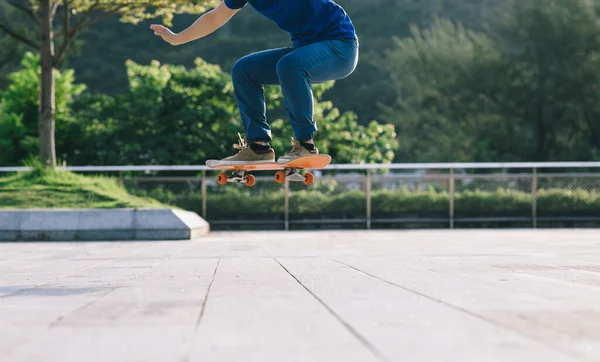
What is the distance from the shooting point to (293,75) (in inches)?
215

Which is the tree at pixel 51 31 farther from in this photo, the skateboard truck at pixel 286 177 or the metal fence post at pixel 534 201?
the skateboard truck at pixel 286 177

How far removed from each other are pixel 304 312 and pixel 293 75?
2629 millimetres

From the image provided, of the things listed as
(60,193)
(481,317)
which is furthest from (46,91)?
(481,317)

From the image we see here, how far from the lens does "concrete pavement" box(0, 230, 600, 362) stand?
7.72ft

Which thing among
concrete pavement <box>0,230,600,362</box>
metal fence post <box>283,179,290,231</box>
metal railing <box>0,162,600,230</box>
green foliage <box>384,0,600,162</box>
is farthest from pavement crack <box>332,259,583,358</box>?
green foliage <box>384,0,600,162</box>

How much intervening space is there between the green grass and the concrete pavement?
6.00 m

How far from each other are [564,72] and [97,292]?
26.4m

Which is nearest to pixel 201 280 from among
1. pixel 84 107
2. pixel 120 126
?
pixel 120 126

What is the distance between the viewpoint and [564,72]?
27969mm

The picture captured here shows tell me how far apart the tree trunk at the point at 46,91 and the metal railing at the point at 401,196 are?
467 millimetres

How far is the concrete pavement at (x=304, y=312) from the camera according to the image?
2.35m

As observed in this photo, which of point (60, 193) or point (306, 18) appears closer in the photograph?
point (306, 18)

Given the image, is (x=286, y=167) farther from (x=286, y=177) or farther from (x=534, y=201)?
(x=534, y=201)

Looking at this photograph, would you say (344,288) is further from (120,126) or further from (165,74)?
(165,74)
